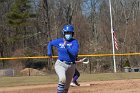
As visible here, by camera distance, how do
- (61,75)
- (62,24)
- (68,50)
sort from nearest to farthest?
(61,75), (68,50), (62,24)

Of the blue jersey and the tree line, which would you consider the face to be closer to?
the blue jersey

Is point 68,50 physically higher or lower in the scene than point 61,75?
higher

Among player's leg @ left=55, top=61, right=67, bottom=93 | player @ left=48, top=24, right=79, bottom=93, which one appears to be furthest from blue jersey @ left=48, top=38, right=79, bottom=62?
player's leg @ left=55, top=61, right=67, bottom=93

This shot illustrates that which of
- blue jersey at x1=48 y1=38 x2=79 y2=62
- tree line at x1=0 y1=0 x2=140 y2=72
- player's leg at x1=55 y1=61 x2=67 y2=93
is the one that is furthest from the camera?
tree line at x1=0 y1=0 x2=140 y2=72

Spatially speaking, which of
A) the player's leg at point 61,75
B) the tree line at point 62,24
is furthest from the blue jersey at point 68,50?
the tree line at point 62,24

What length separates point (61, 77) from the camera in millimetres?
Result: 10000

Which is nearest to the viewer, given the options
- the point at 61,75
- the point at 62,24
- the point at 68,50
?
the point at 61,75

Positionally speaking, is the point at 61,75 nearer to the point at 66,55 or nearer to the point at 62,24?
the point at 66,55

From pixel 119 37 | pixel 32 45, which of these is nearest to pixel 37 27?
pixel 32 45

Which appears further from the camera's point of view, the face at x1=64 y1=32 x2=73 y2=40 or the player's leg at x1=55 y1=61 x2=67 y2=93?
the face at x1=64 y1=32 x2=73 y2=40

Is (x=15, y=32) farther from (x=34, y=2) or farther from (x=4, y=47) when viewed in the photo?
(x=34, y=2)

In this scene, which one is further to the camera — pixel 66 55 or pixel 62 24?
pixel 62 24

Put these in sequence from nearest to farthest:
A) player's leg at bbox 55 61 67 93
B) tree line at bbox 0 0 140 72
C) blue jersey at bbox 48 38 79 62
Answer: player's leg at bbox 55 61 67 93, blue jersey at bbox 48 38 79 62, tree line at bbox 0 0 140 72

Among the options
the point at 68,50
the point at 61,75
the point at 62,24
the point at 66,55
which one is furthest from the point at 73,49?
the point at 62,24
